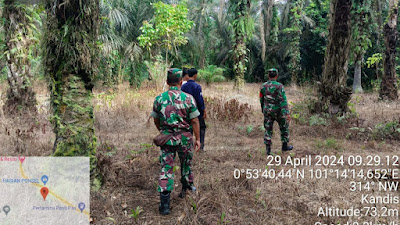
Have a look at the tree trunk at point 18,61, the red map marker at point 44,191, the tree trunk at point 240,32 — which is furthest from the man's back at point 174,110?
the tree trunk at point 240,32

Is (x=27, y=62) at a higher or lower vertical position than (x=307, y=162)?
higher

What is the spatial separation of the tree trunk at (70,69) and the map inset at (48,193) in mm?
173

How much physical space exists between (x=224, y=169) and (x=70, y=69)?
2.57m

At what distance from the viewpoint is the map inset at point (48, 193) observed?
279 centimetres

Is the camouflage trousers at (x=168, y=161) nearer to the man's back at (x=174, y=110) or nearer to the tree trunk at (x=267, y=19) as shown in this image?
the man's back at (x=174, y=110)

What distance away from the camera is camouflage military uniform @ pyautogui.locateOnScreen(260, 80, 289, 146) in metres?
4.73

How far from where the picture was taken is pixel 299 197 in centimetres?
333

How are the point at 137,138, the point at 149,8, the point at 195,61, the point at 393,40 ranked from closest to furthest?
the point at 137,138 → the point at 393,40 → the point at 149,8 → the point at 195,61

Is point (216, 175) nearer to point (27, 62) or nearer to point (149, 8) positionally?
point (27, 62)

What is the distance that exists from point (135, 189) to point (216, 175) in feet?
3.80

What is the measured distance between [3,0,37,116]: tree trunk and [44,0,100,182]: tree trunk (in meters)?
4.47

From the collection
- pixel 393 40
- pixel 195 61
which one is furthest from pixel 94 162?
pixel 195 61

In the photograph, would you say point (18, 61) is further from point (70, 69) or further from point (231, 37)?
point (231, 37)

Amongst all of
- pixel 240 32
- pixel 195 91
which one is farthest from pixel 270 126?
pixel 240 32
